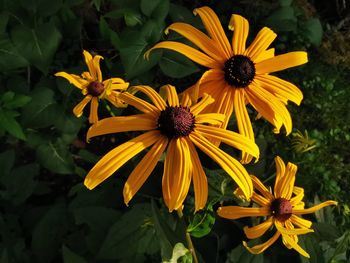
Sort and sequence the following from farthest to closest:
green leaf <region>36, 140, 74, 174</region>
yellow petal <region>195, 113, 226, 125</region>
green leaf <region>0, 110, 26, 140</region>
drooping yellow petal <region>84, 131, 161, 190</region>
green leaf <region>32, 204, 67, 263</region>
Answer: green leaf <region>36, 140, 74, 174</region>, green leaf <region>32, 204, 67, 263</region>, green leaf <region>0, 110, 26, 140</region>, yellow petal <region>195, 113, 226, 125</region>, drooping yellow petal <region>84, 131, 161, 190</region>

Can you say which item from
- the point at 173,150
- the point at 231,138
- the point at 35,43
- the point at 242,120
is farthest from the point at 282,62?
the point at 35,43

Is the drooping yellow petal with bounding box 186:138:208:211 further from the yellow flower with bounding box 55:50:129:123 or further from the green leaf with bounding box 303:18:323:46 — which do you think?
the green leaf with bounding box 303:18:323:46

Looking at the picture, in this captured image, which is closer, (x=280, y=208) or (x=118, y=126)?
(x=118, y=126)

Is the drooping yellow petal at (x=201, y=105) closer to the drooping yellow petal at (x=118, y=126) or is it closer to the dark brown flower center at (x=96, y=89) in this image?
the drooping yellow petal at (x=118, y=126)

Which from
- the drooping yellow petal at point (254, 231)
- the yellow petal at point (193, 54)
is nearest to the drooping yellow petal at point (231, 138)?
the yellow petal at point (193, 54)

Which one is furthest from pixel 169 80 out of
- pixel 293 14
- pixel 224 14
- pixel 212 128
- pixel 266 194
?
pixel 212 128

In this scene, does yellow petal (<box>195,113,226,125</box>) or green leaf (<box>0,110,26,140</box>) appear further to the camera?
green leaf (<box>0,110,26,140</box>)

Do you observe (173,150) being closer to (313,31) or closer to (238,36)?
(238,36)

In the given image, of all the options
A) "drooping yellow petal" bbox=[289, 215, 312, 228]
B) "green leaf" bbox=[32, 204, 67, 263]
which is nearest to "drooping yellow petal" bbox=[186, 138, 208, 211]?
"drooping yellow petal" bbox=[289, 215, 312, 228]

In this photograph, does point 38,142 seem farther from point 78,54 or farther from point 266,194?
point 266,194
